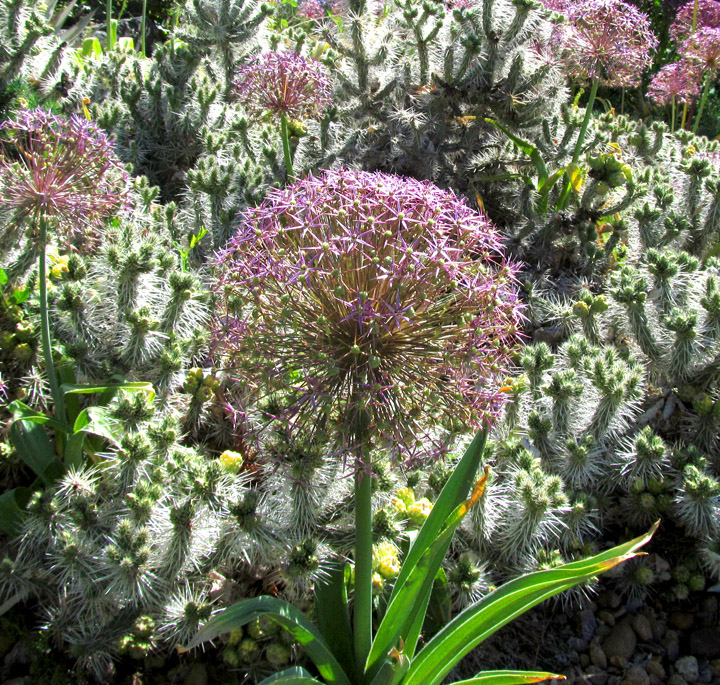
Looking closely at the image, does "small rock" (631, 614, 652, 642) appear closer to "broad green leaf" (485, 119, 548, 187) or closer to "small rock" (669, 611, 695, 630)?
"small rock" (669, 611, 695, 630)

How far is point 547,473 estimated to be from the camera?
2918mm

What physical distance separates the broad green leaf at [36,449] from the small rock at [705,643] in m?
2.69

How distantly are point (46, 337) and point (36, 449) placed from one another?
1.58ft

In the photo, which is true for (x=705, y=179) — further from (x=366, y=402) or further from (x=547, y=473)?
(x=366, y=402)

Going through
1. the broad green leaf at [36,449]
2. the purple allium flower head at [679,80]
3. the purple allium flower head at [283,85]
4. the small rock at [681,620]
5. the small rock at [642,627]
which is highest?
the purple allium flower head at [679,80]

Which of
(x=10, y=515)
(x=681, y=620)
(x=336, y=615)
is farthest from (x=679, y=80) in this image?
(x=10, y=515)

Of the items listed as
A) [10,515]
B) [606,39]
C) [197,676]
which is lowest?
[197,676]

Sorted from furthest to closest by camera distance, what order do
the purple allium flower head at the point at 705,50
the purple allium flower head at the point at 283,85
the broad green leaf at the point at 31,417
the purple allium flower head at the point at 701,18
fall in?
the purple allium flower head at the point at 701,18
the purple allium flower head at the point at 705,50
the purple allium flower head at the point at 283,85
the broad green leaf at the point at 31,417

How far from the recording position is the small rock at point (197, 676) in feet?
7.67

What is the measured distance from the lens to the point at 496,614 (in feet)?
6.11

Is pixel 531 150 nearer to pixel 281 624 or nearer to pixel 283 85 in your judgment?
pixel 283 85

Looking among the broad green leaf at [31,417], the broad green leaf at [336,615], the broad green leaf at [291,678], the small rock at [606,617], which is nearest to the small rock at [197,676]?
the broad green leaf at [336,615]

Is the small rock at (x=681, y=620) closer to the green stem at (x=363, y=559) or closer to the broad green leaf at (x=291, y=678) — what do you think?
the green stem at (x=363, y=559)

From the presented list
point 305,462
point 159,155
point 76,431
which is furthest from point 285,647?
point 159,155
